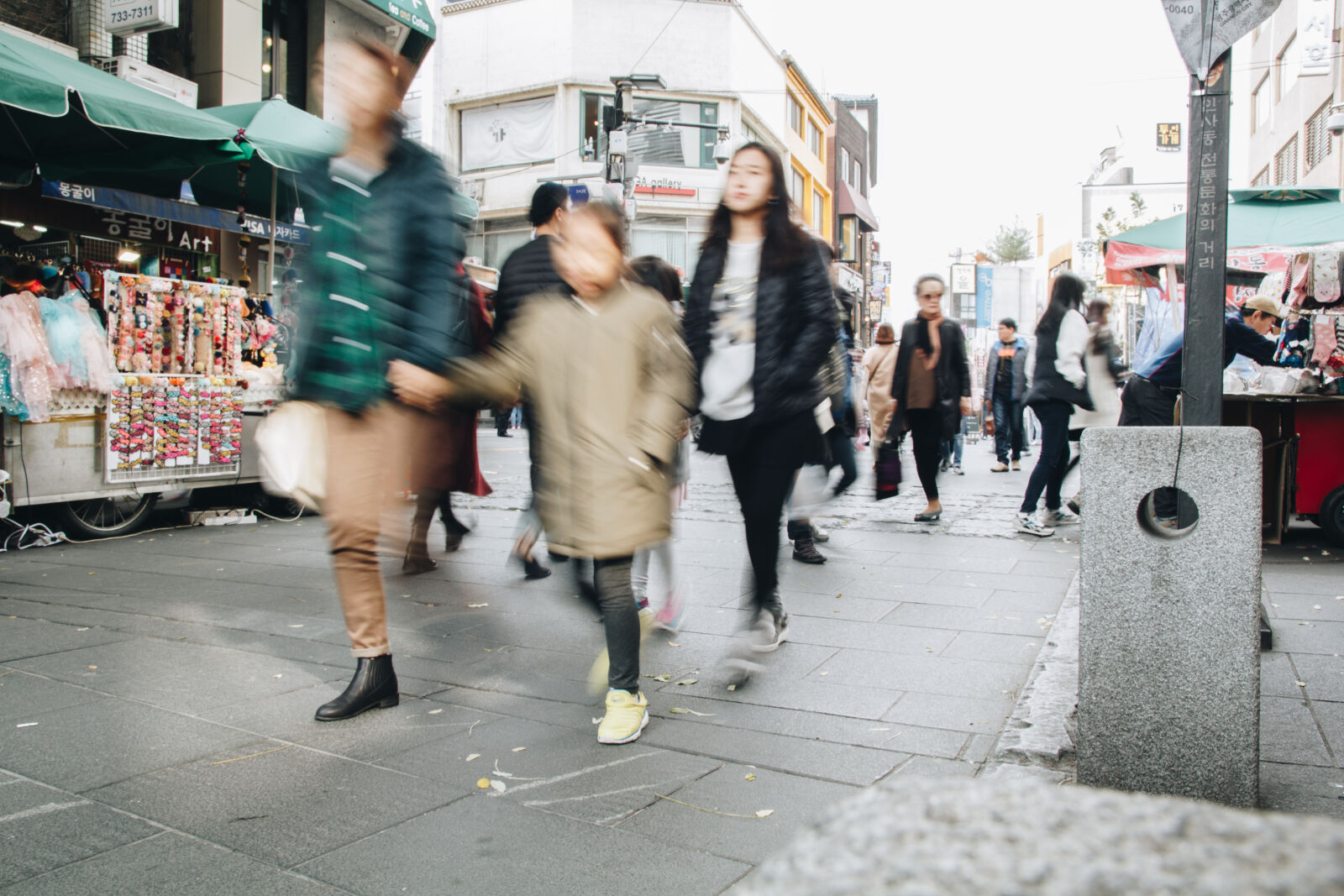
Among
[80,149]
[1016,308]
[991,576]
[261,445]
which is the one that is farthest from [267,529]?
[1016,308]

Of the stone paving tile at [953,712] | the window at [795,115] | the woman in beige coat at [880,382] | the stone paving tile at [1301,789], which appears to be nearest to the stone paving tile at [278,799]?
the stone paving tile at [953,712]

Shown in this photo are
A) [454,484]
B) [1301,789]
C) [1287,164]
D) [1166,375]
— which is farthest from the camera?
[1287,164]

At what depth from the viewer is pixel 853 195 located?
48.6 metres

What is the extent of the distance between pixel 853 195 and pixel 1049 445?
43.3 meters

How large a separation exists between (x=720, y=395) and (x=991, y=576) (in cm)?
286

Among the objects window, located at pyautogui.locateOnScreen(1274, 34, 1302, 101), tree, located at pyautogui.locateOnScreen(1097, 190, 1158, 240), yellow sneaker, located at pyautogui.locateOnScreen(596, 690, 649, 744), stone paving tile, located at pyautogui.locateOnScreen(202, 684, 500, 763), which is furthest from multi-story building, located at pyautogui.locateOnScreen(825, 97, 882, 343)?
yellow sneaker, located at pyautogui.locateOnScreen(596, 690, 649, 744)

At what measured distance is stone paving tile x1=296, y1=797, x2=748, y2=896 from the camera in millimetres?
2189

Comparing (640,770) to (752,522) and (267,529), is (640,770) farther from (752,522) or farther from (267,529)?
(267,529)

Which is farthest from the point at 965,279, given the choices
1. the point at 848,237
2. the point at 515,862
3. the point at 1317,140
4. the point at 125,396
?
the point at 515,862

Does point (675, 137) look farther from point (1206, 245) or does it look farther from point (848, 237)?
point (1206, 245)

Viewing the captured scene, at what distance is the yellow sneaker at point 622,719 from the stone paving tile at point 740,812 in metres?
0.35

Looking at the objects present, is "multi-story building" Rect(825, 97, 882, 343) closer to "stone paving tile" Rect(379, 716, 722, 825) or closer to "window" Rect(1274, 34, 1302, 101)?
"window" Rect(1274, 34, 1302, 101)

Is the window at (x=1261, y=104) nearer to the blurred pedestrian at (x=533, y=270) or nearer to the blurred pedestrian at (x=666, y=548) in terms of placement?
the blurred pedestrian at (x=666, y=548)

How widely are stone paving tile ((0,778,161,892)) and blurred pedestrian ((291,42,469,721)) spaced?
0.80 metres
